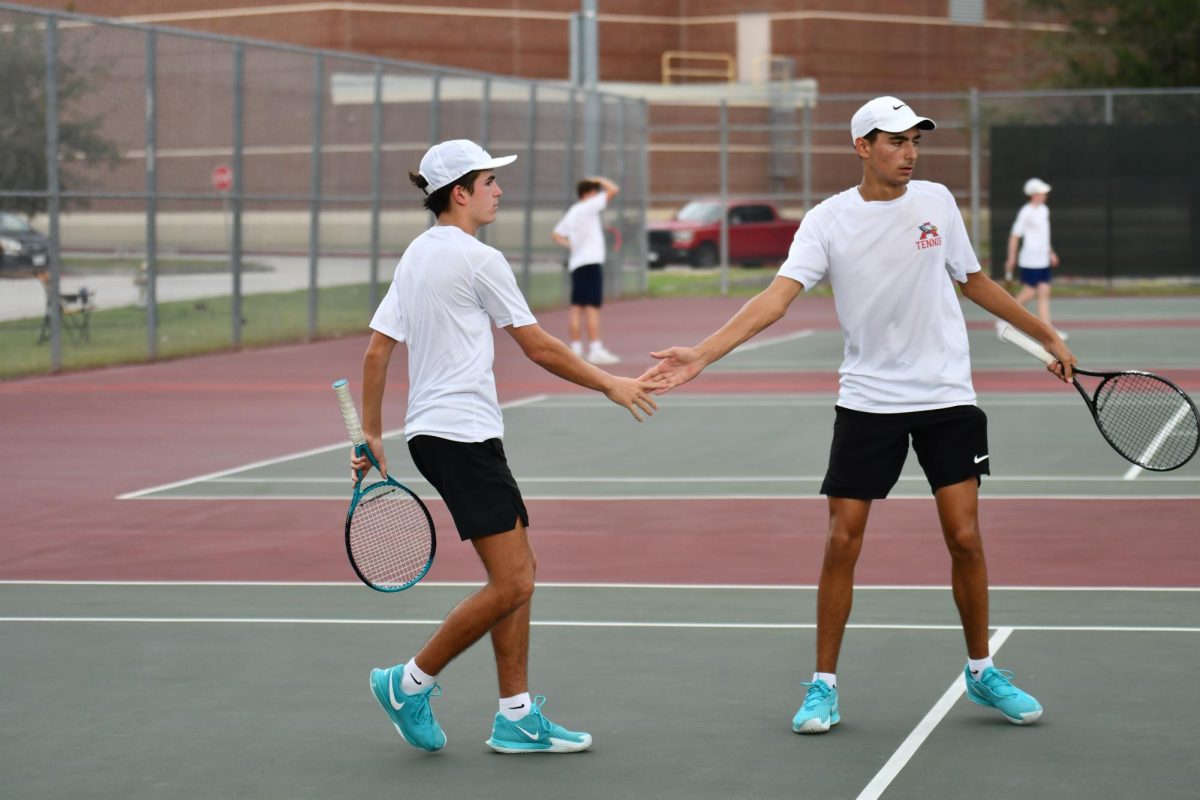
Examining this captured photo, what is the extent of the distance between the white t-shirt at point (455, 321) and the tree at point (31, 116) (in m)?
13.8

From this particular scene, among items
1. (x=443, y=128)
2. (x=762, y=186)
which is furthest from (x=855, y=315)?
(x=762, y=186)

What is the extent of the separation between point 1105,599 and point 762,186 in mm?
40527

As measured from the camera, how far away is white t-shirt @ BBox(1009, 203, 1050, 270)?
22562 millimetres

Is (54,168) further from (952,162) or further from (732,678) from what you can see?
(952,162)

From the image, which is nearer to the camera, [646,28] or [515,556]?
[515,556]

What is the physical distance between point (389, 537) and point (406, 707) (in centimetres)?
67

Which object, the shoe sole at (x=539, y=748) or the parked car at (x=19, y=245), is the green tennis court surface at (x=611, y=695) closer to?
the shoe sole at (x=539, y=748)

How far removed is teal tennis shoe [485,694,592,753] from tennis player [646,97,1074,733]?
73 cm

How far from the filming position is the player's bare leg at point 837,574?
6.29 m

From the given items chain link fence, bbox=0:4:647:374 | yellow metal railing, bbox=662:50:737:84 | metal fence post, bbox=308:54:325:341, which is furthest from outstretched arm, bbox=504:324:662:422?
yellow metal railing, bbox=662:50:737:84

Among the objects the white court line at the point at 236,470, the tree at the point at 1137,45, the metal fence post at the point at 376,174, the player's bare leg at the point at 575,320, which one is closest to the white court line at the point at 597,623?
the white court line at the point at 236,470

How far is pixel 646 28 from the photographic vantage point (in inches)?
2148

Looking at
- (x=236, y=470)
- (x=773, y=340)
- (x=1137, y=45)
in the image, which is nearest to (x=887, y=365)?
(x=236, y=470)

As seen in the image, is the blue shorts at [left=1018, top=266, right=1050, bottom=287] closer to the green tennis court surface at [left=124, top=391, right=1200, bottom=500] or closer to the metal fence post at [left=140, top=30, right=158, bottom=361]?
the green tennis court surface at [left=124, top=391, right=1200, bottom=500]
